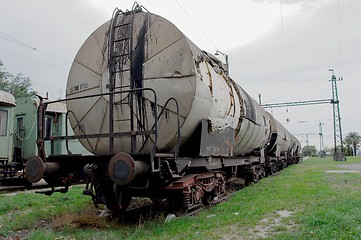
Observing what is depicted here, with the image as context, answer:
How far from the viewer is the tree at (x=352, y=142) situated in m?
79.0

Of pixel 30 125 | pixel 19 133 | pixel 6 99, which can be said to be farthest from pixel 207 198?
pixel 19 133

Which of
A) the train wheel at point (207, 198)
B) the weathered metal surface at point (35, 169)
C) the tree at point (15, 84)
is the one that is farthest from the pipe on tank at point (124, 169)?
the tree at point (15, 84)

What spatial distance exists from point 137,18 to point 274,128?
39.3 ft

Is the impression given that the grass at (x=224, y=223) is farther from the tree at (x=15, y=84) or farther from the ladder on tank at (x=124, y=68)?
the tree at (x=15, y=84)

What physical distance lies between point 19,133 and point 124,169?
10.2 metres

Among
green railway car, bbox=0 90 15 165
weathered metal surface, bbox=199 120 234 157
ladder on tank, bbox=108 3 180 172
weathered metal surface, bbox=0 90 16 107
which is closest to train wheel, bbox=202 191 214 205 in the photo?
weathered metal surface, bbox=199 120 234 157

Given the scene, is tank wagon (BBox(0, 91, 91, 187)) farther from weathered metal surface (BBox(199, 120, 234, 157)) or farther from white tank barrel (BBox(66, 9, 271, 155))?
weathered metal surface (BBox(199, 120, 234, 157))

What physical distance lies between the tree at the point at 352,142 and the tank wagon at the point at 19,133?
77.2 metres

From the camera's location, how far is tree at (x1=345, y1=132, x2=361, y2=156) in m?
79.0

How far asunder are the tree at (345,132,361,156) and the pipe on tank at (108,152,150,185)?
8230cm

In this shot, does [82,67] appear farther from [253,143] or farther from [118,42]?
[253,143]

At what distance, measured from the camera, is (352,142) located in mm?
84625

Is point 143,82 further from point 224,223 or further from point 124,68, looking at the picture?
point 224,223

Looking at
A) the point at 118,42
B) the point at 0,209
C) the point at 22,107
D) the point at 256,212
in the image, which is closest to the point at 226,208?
the point at 256,212
